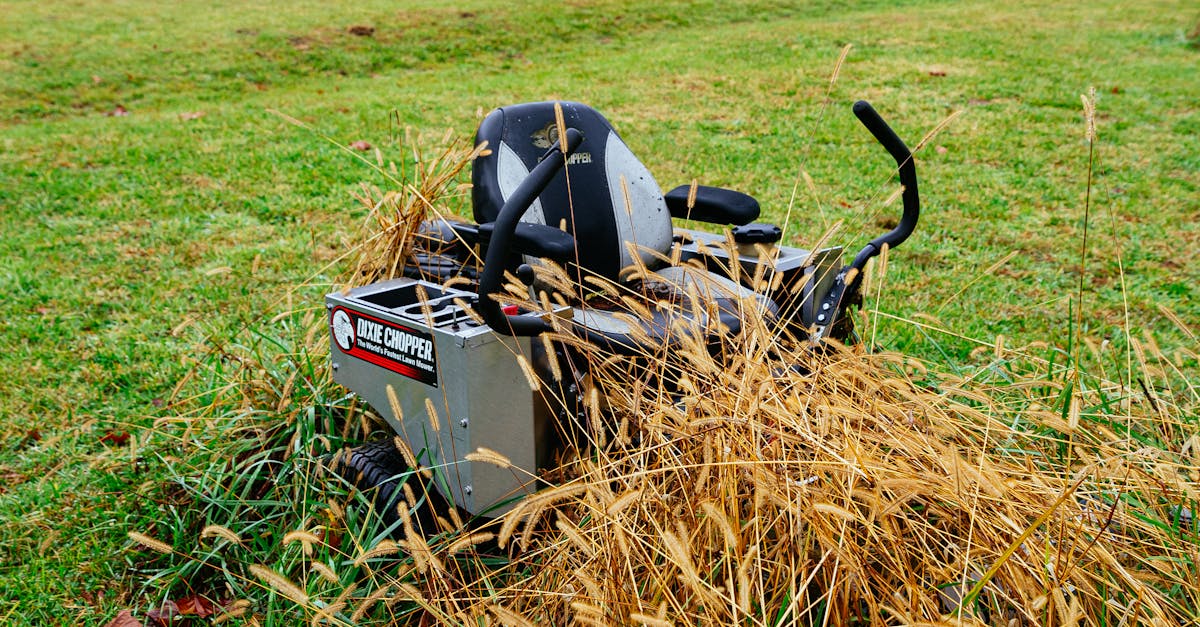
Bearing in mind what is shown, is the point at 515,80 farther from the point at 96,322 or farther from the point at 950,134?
the point at 96,322

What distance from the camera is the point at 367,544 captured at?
7.30 feet

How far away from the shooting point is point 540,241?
92.7 inches

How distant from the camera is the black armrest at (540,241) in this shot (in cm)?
235

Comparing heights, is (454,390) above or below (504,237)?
below

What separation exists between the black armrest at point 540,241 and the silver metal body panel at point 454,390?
0.19 metres

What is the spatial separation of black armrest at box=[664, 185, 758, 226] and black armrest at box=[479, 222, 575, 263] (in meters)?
0.62

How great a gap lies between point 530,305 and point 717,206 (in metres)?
1.04

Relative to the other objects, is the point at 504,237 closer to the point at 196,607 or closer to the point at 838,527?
the point at 838,527

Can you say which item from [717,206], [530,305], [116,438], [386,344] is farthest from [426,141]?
[530,305]

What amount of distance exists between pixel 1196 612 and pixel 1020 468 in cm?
41

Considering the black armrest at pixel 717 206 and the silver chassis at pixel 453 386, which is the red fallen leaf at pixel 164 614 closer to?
the silver chassis at pixel 453 386

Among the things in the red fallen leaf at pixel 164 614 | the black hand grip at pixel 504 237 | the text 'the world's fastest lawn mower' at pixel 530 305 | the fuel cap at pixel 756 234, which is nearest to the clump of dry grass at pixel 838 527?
the text 'the world's fastest lawn mower' at pixel 530 305

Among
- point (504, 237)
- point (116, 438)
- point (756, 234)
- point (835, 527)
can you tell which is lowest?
point (116, 438)

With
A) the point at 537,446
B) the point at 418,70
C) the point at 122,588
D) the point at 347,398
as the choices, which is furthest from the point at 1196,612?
the point at 418,70
